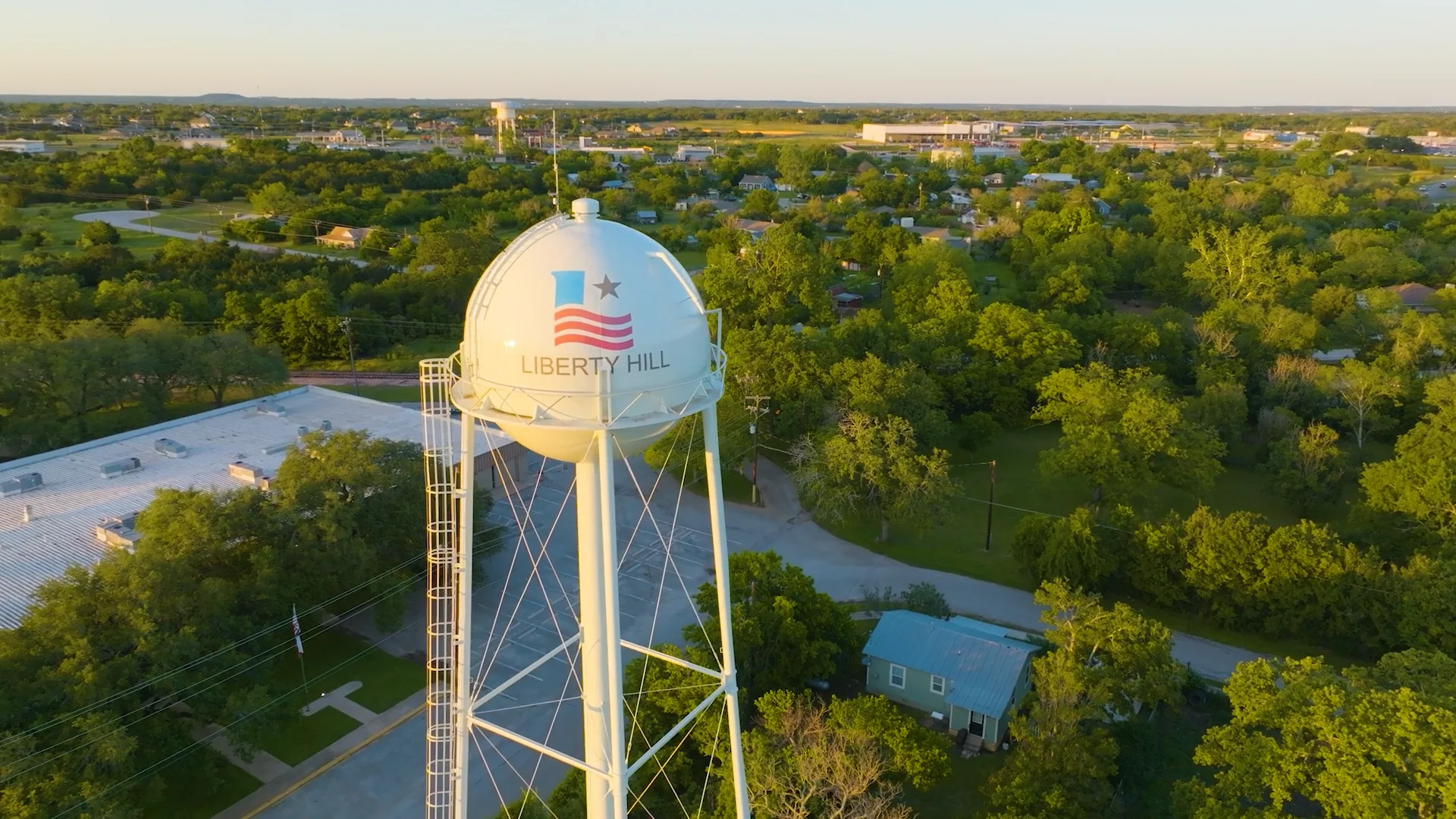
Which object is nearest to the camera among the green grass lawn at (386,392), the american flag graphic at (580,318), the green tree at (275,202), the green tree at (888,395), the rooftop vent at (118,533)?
the american flag graphic at (580,318)

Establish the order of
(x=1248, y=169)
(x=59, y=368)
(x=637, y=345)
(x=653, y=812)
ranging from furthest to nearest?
(x=1248, y=169) → (x=59, y=368) → (x=653, y=812) → (x=637, y=345)

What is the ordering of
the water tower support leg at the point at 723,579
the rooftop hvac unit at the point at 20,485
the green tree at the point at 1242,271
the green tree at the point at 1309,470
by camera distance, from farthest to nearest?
the green tree at the point at 1242,271, the green tree at the point at 1309,470, the rooftop hvac unit at the point at 20,485, the water tower support leg at the point at 723,579

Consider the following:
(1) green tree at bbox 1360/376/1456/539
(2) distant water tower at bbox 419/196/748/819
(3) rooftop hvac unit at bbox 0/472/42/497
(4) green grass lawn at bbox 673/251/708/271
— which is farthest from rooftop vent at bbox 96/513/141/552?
(4) green grass lawn at bbox 673/251/708/271

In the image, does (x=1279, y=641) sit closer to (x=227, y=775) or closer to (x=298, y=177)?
(x=227, y=775)

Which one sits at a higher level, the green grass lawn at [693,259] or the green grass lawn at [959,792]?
the green grass lawn at [693,259]

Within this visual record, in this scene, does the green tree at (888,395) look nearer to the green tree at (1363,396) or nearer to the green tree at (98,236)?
the green tree at (1363,396)

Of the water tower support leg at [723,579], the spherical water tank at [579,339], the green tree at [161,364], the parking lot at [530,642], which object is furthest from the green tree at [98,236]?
the water tower support leg at [723,579]

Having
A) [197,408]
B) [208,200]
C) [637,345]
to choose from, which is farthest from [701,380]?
[208,200]

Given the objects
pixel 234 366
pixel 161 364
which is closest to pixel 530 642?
pixel 234 366

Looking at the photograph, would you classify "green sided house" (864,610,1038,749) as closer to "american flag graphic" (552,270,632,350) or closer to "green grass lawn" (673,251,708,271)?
"american flag graphic" (552,270,632,350)
